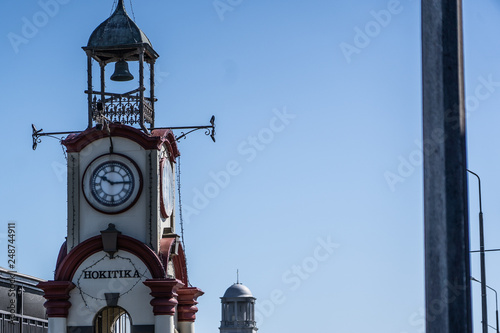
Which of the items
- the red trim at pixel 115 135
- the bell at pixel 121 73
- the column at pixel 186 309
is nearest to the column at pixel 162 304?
the column at pixel 186 309

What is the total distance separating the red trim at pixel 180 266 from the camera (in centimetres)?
2638

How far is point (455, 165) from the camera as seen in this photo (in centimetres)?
578

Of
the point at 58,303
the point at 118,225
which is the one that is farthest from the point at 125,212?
the point at 58,303

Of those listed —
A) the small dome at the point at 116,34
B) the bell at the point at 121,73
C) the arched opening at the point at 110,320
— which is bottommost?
the arched opening at the point at 110,320

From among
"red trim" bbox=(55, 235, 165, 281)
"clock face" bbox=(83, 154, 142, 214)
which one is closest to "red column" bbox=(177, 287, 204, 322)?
"red trim" bbox=(55, 235, 165, 281)

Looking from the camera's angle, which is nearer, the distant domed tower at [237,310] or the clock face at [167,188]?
the clock face at [167,188]

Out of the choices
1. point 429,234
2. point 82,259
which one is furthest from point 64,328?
point 429,234

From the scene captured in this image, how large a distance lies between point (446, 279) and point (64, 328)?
2016 centimetres

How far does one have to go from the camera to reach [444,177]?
18.9 ft

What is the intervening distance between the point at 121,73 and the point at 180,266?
5.61 meters

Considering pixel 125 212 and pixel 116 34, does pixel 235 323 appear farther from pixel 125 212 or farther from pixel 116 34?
pixel 116 34

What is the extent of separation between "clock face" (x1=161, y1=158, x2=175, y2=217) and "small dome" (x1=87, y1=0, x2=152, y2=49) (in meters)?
3.40

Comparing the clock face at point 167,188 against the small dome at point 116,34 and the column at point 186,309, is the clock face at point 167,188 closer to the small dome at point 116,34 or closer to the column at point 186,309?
the column at point 186,309

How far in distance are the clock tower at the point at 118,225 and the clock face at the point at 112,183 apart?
0.03 m
